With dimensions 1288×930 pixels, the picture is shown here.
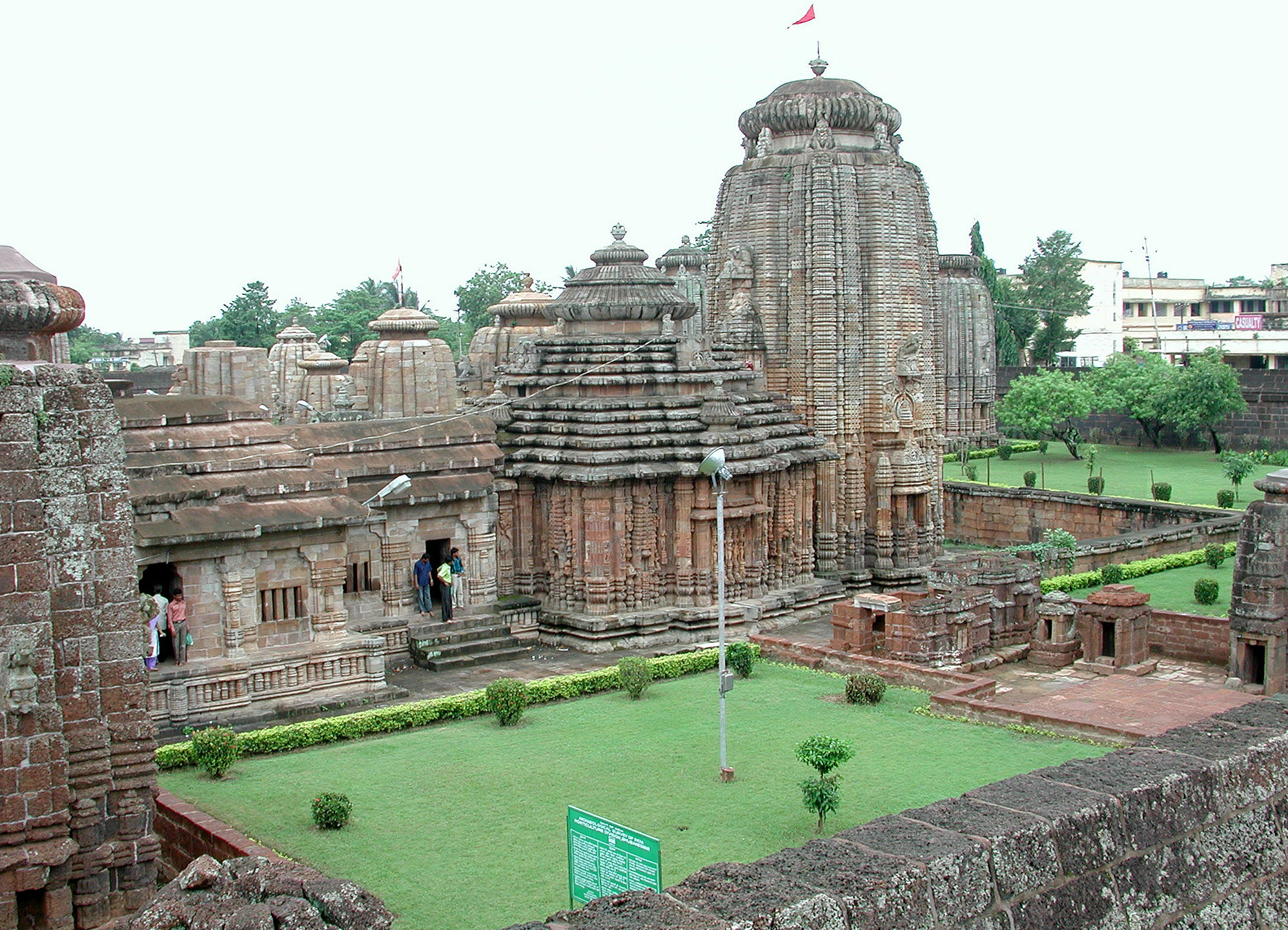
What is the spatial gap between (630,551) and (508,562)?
2451 millimetres

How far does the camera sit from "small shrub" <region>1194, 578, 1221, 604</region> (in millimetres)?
24969

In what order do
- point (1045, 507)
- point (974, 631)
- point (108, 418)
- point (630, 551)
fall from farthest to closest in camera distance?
point (1045, 507) < point (630, 551) < point (974, 631) < point (108, 418)

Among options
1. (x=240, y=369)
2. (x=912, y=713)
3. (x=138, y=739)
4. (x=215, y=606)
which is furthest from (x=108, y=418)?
(x=240, y=369)

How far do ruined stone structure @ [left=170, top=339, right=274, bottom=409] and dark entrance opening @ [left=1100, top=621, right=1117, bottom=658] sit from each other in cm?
1887

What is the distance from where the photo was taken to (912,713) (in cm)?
1861

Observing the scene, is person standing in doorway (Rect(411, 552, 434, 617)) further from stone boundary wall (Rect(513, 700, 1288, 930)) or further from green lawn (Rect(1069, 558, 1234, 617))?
stone boundary wall (Rect(513, 700, 1288, 930))

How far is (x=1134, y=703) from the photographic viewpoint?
18703 millimetres

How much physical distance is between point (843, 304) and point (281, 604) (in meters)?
15.1

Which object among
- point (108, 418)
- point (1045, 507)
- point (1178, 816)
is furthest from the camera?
point (1045, 507)

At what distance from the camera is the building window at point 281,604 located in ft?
65.1

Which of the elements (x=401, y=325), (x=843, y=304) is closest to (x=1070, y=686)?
(x=843, y=304)

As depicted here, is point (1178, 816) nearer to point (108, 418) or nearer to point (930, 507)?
point (108, 418)

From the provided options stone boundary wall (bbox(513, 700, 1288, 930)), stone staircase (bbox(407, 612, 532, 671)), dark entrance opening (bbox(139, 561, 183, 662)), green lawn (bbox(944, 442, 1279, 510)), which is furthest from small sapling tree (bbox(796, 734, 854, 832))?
green lawn (bbox(944, 442, 1279, 510))

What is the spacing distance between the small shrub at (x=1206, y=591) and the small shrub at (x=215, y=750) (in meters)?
17.9
